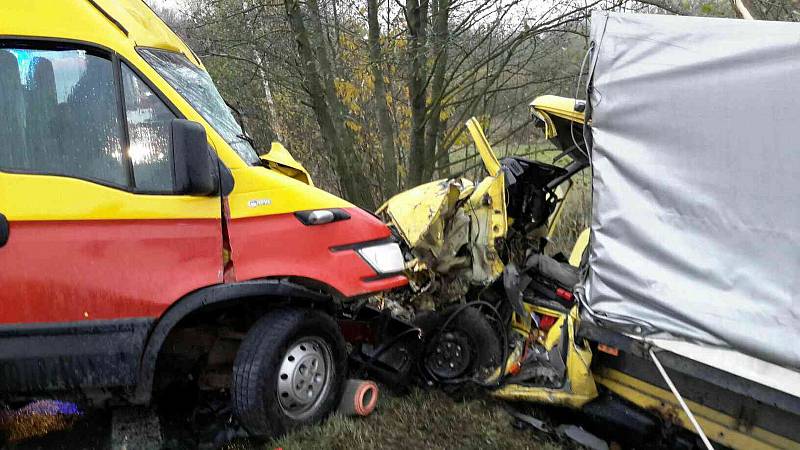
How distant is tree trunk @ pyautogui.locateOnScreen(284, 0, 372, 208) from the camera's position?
854cm

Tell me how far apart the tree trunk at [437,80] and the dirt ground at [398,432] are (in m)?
4.87

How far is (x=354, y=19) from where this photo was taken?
935cm

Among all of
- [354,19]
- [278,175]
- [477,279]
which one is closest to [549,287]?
[477,279]

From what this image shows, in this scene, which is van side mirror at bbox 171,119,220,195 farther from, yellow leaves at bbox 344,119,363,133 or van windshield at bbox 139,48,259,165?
yellow leaves at bbox 344,119,363,133

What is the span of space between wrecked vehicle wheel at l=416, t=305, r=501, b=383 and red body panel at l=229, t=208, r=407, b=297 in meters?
1.00

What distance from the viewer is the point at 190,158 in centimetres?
311

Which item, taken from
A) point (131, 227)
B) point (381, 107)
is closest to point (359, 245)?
point (131, 227)

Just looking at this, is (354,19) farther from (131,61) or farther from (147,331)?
(147,331)

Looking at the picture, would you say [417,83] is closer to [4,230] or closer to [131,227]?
[131,227]

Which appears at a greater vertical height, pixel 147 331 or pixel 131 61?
pixel 131 61

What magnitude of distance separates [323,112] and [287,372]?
20.3 feet

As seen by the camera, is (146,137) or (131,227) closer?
(131,227)

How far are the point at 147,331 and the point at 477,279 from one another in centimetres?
260

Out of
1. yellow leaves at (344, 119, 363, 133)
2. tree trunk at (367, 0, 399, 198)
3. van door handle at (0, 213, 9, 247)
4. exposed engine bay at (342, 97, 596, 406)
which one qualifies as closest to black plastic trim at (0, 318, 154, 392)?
van door handle at (0, 213, 9, 247)
